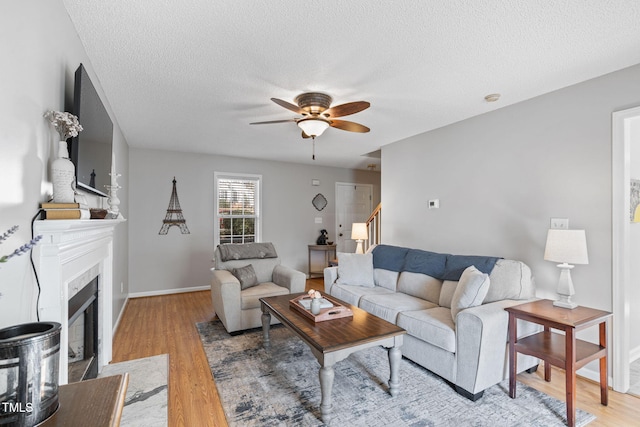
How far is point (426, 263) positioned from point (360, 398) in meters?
1.70

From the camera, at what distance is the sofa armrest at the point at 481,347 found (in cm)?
219

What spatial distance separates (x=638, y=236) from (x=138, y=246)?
6413 mm

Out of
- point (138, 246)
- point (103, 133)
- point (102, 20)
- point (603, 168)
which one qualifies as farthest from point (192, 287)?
point (603, 168)

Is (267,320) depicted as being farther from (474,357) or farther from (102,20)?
(102,20)

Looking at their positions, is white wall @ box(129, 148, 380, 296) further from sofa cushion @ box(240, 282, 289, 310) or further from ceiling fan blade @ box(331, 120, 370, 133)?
ceiling fan blade @ box(331, 120, 370, 133)

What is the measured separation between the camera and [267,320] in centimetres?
315

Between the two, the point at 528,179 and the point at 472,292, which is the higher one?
the point at 528,179

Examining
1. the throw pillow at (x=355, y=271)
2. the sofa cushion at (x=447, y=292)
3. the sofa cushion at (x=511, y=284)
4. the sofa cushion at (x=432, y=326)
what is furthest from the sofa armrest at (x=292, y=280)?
the sofa cushion at (x=511, y=284)

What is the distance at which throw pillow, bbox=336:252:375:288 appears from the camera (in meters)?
3.80

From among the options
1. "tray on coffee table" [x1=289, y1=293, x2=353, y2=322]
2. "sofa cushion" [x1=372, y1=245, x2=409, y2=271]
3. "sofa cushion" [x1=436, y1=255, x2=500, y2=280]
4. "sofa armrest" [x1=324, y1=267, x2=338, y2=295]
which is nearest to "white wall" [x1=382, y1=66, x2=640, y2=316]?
"sofa cushion" [x1=436, y1=255, x2=500, y2=280]

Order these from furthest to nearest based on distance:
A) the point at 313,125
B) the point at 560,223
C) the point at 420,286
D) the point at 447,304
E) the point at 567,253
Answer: the point at 420,286 < the point at 447,304 < the point at 313,125 < the point at 560,223 < the point at 567,253

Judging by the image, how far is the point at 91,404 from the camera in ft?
2.72

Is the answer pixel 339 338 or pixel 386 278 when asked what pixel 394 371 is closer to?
pixel 339 338

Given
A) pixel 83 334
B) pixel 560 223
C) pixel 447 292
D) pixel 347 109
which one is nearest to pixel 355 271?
pixel 447 292
